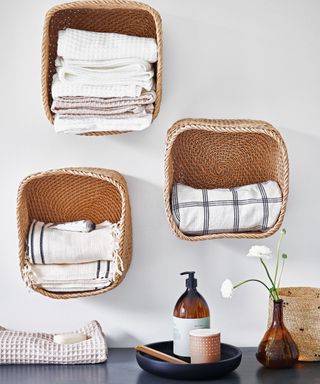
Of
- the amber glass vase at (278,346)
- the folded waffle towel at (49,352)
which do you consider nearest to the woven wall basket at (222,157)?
the amber glass vase at (278,346)

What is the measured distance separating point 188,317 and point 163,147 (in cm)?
54

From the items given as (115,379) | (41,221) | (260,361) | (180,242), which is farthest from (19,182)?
(260,361)

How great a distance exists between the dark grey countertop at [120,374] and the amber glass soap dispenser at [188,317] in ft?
0.40

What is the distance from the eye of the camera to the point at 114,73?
86.2 inches

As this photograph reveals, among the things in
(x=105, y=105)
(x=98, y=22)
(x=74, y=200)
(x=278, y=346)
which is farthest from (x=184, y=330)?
(x=98, y=22)

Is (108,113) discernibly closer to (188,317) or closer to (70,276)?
(70,276)

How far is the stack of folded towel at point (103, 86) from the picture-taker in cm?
218

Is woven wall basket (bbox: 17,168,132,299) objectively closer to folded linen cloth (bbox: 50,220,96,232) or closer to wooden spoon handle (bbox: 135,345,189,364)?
folded linen cloth (bbox: 50,220,96,232)

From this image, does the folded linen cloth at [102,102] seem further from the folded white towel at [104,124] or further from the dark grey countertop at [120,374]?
the dark grey countertop at [120,374]

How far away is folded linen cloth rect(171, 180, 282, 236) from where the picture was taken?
2191 mm

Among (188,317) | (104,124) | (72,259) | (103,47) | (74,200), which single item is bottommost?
(188,317)

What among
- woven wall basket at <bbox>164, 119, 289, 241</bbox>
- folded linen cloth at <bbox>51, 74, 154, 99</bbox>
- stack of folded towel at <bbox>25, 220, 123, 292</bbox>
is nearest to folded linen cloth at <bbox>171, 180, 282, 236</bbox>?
woven wall basket at <bbox>164, 119, 289, 241</bbox>

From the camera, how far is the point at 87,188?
2355mm

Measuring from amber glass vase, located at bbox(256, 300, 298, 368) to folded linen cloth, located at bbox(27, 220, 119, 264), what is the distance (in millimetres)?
489
